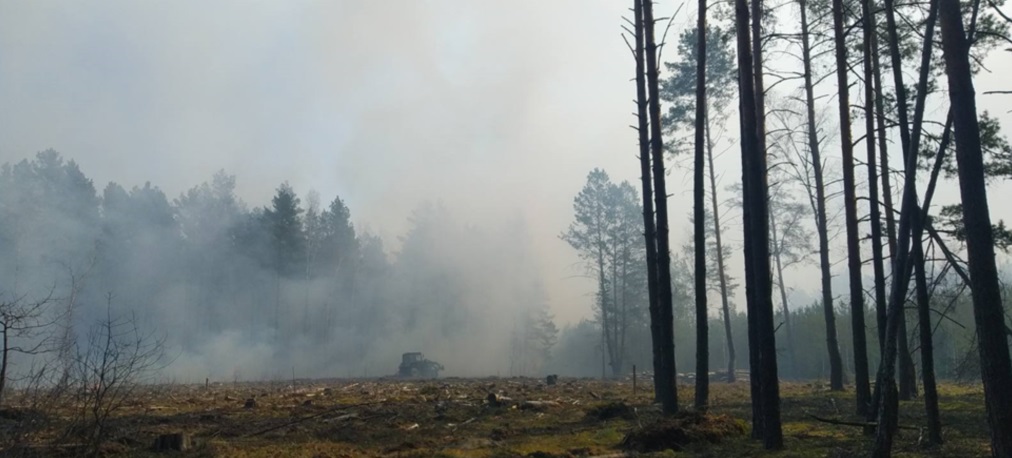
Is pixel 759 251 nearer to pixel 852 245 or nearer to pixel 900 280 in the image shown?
pixel 900 280

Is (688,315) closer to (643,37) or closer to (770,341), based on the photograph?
(643,37)

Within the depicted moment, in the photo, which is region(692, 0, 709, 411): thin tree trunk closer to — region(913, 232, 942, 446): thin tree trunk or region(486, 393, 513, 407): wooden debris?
region(486, 393, 513, 407): wooden debris

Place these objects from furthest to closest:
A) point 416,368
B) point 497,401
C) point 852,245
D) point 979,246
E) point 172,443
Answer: point 416,368, point 497,401, point 852,245, point 172,443, point 979,246

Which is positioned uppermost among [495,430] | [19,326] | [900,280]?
[900,280]

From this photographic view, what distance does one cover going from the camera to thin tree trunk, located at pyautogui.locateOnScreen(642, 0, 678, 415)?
15.4 m

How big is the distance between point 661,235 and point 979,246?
26.8ft

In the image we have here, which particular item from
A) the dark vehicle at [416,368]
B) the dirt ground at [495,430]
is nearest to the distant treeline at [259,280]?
the dark vehicle at [416,368]

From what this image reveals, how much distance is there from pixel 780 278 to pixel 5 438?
46754mm

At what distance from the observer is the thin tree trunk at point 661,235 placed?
15445 millimetres

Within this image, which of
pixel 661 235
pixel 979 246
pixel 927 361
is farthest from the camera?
pixel 661 235

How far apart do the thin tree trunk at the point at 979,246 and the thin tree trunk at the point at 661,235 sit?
7.38 meters

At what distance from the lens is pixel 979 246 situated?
8.09 m

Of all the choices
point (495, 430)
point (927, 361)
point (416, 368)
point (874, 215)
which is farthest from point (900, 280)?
point (416, 368)

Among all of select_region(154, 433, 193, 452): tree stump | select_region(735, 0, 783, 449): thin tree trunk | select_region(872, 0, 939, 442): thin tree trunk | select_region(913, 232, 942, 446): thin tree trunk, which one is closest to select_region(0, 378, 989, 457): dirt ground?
select_region(154, 433, 193, 452): tree stump
